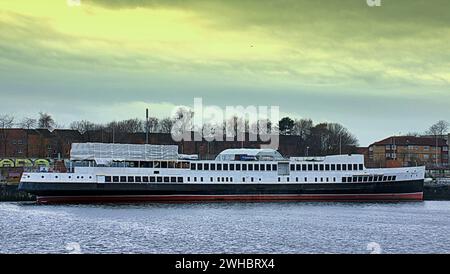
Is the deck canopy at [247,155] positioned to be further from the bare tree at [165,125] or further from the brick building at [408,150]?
the brick building at [408,150]

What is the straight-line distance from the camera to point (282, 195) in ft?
282

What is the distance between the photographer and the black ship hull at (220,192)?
252 feet

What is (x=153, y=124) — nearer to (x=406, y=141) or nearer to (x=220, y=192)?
(x=406, y=141)

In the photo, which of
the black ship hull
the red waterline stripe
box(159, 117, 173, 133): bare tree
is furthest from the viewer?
box(159, 117, 173, 133): bare tree

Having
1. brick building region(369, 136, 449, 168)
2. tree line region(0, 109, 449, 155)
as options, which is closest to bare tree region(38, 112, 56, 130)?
tree line region(0, 109, 449, 155)

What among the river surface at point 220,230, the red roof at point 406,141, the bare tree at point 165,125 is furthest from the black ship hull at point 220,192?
the red roof at point 406,141

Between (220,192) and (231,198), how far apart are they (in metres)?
1.53

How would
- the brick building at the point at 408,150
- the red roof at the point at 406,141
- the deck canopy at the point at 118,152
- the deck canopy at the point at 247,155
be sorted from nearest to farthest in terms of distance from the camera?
the deck canopy at the point at 118,152, the deck canopy at the point at 247,155, the brick building at the point at 408,150, the red roof at the point at 406,141

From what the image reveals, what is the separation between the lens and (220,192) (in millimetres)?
83688

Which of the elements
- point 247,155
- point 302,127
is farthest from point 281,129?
point 247,155

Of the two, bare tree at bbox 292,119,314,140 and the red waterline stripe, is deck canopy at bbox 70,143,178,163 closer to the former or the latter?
the red waterline stripe

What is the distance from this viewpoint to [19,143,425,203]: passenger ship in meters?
77.9

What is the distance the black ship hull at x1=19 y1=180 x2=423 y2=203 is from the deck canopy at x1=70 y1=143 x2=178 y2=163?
3.91 m
